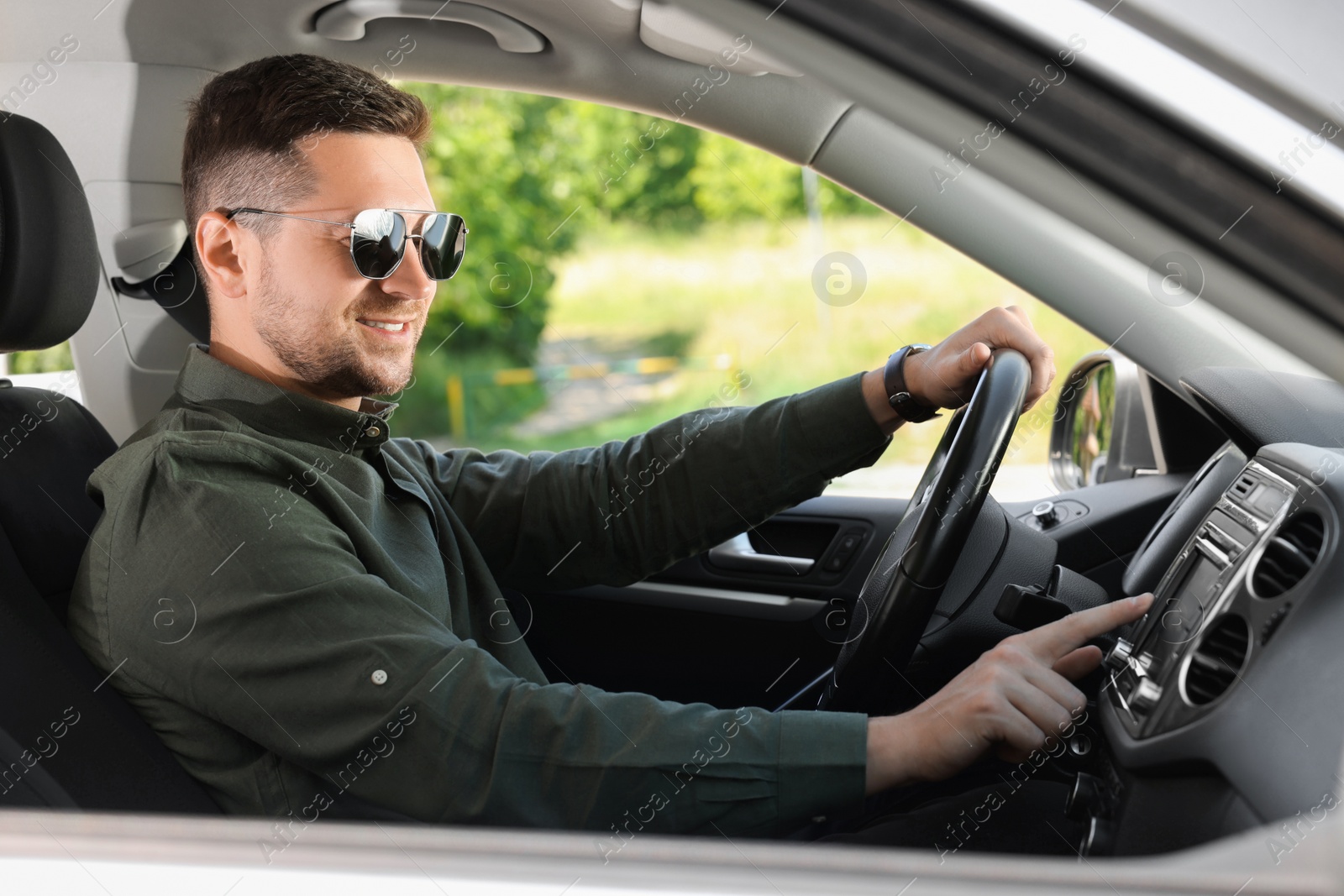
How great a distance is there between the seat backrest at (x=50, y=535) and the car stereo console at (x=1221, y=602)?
96 centimetres

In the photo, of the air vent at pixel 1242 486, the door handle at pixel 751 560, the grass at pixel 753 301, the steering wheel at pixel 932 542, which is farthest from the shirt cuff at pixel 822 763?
the grass at pixel 753 301

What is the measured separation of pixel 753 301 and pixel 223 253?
27.4 feet

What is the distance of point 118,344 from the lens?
2141mm

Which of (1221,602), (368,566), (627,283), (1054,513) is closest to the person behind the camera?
(1221,602)

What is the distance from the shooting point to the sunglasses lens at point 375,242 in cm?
141

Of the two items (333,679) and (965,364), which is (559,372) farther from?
(333,679)

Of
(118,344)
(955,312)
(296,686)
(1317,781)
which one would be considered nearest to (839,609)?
(296,686)

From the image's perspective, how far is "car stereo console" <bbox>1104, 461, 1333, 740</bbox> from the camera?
963mm

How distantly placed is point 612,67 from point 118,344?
1.10m

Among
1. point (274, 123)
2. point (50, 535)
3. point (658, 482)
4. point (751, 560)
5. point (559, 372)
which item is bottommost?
point (559, 372)

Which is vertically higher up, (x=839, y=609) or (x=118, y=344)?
(x=839, y=609)

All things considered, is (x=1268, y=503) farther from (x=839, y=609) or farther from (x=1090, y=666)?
(x=839, y=609)

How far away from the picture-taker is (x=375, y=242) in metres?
1.41

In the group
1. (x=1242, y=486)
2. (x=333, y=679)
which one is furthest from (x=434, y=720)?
(x=1242, y=486)
